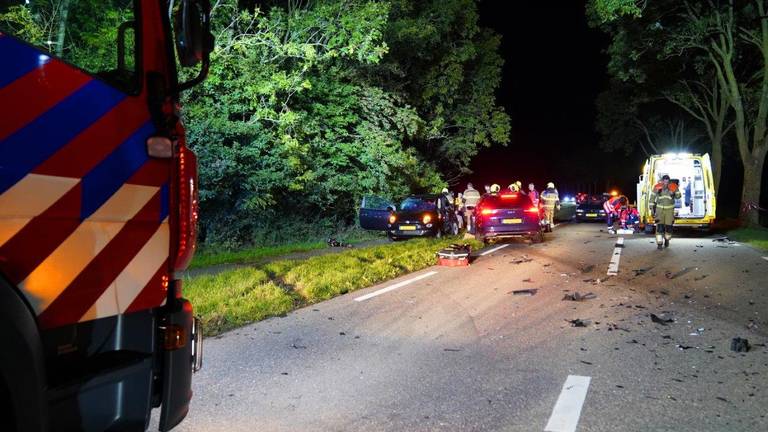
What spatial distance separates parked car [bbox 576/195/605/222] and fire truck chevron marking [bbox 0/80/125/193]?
32663mm

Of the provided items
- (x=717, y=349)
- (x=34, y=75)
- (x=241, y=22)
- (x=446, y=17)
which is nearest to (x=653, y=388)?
(x=717, y=349)

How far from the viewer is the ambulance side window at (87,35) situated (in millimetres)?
2699

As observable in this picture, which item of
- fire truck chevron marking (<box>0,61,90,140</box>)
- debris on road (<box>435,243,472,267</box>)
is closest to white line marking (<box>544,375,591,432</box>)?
fire truck chevron marking (<box>0,61,90,140</box>)

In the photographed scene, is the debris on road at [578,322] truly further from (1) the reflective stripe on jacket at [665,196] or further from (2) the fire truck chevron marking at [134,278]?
(1) the reflective stripe on jacket at [665,196]

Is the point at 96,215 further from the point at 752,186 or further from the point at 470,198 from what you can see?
the point at 752,186

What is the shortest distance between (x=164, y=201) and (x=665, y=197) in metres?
16.1

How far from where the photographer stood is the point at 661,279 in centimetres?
1087

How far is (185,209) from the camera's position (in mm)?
3090

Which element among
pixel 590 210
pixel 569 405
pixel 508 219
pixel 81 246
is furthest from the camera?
pixel 590 210

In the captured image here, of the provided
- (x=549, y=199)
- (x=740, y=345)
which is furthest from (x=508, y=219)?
(x=740, y=345)

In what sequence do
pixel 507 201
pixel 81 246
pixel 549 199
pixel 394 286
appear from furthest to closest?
1. pixel 549 199
2. pixel 507 201
3. pixel 394 286
4. pixel 81 246

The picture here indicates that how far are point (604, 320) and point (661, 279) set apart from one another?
12.7ft

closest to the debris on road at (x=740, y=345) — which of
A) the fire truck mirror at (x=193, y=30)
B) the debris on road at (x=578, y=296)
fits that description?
the debris on road at (x=578, y=296)

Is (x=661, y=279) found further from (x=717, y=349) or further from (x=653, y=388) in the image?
(x=653, y=388)
